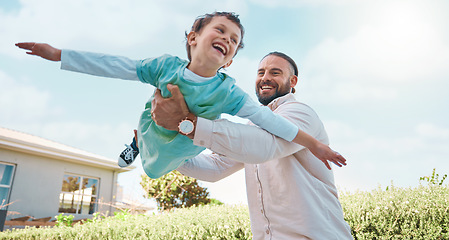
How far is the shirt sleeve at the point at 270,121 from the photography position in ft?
5.86

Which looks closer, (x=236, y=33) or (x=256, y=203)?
(x=236, y=33)

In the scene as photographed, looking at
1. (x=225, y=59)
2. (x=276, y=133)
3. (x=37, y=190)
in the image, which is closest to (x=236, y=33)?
(x=225, y=59)

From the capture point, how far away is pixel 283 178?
207 cm

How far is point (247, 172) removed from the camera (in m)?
2.38

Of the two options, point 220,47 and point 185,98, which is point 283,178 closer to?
point 185,98

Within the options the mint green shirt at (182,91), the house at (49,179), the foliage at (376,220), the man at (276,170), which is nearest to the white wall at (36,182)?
the house at (49,179)

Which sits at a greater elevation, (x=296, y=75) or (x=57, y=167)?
(x=57, y=167)

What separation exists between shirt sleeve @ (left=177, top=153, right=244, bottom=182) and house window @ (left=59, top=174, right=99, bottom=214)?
528 inches

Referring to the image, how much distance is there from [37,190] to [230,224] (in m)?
11.6

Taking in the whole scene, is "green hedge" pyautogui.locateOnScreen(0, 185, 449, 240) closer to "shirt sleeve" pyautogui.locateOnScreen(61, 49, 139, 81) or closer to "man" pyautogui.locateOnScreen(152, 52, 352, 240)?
"man" pyautogui.locateOnScreen(152, 52, 352, 240)

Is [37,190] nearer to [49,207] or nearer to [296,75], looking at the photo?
[49,207]

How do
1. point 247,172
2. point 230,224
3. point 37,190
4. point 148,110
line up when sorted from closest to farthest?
point 148,110, point 247,172, point 230,224, point 37,190

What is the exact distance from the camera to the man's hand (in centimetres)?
179

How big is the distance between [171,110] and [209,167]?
832 millimetres
